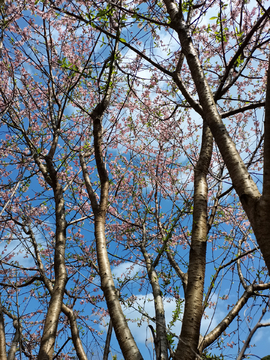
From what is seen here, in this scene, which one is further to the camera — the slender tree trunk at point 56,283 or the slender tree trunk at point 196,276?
the slender tree trunk at point 56,283

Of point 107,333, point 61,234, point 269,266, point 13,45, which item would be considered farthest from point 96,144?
point 13,45

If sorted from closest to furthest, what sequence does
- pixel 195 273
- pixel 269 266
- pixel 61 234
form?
pixel 269 266 < pixel 195 273 < pixel 61 234

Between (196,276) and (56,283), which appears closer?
(196,276)

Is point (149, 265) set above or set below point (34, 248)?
below

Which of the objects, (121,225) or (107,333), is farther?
(121,225)

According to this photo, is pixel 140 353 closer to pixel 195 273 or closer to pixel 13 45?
pixel 195 273

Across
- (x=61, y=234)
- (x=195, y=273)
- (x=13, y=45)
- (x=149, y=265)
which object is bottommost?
(x=195, y=273)

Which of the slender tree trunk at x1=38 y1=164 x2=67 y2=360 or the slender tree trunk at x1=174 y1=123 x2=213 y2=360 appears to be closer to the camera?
the slender tree trunk at x1=174 y1=123 x2=213 y2=360

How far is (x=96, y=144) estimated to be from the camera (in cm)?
362

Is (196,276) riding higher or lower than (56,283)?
lower

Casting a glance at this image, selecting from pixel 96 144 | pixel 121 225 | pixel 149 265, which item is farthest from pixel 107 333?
pixel 121 225

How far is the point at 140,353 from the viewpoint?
7.55 feet

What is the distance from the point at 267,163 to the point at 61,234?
12.6 feet

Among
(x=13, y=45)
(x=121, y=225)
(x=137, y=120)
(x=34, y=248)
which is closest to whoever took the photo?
(x=34, y=248)
